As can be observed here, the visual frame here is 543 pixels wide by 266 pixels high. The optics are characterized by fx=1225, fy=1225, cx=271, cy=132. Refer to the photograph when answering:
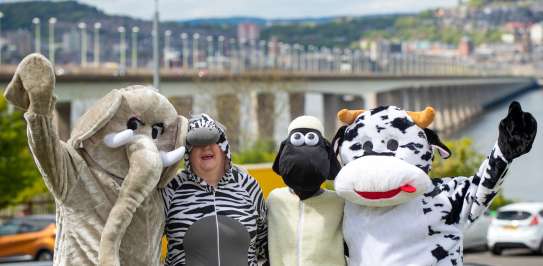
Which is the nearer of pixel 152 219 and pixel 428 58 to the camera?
pixel 152 219

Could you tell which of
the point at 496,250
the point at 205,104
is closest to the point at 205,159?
the point at 496,250

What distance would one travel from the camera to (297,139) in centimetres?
606

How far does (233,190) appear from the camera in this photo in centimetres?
620

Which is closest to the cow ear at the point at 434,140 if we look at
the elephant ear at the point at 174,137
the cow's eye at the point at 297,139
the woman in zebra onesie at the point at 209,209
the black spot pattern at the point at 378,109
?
the black spot pattern at the point at 378,109

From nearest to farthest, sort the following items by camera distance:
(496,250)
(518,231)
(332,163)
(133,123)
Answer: (133,123) → (332,163) → (518,231) → (496,250)

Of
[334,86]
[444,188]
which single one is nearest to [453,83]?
[334,86]

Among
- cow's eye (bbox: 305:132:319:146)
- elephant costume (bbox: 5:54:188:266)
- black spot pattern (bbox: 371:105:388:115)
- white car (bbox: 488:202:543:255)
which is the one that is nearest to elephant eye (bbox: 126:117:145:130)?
elephant costume (bbox: 5:54:188:266)

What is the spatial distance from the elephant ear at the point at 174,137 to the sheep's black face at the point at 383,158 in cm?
79

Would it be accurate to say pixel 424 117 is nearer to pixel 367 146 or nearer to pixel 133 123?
pixel 367 146

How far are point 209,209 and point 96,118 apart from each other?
722 millimetres

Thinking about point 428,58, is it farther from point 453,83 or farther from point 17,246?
point 17,246

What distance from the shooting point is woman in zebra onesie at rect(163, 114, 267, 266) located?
6031mm

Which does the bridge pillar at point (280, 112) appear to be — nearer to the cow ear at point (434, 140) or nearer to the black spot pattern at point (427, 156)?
the cow ear at point (434, 140)

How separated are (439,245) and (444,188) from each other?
0.29 meters
